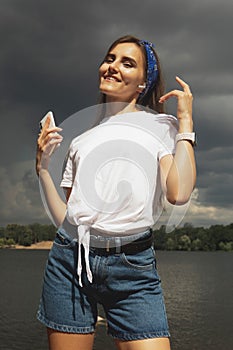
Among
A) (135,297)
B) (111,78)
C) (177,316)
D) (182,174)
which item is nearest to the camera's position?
(182,174)

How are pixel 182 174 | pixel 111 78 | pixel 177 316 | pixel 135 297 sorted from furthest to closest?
pixel 177 316
pixel 111 78
pixel 135 297
pixel 182 174

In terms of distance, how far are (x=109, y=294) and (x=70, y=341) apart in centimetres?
31

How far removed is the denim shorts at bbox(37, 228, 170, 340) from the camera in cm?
283

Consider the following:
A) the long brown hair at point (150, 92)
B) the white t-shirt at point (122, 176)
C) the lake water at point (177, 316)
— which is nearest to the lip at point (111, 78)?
the long brown hair at point (150, 92)

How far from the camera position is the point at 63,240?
2.96m

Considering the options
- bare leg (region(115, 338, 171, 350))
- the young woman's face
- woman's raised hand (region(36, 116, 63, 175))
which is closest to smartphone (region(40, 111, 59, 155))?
woman's raised hand (region(36, 116, 63, 175))

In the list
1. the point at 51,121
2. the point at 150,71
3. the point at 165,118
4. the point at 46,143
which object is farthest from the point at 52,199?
the point at 150,71

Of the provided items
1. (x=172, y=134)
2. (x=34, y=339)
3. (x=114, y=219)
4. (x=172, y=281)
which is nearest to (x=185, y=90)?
(x=172, y=134)

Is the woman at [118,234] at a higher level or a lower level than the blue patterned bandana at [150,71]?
lower

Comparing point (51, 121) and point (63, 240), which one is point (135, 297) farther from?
point (51, 121)

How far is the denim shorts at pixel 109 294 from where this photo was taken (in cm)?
283

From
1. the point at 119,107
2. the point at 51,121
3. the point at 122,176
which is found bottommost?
the point at 122,176

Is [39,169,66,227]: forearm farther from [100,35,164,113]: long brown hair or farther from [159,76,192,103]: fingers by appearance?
[159,76,192,103]: fingers

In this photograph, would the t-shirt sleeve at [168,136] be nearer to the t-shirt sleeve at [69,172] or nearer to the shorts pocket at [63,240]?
the t-shirt sleeve at [69,172]
